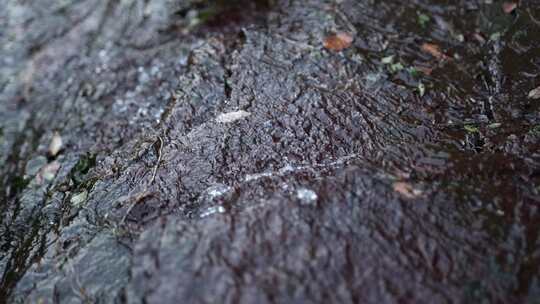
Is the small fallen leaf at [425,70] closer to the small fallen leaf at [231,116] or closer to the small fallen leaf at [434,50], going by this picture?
the small fallen leaf at [434,50]

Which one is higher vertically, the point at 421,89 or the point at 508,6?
the point at 508,6

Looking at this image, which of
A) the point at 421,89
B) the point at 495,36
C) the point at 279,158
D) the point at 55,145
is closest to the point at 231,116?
the point at 279,158

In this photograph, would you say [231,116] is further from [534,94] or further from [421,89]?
[534,94]

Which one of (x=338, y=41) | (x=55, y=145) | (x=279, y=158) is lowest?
(x=55, y=145)

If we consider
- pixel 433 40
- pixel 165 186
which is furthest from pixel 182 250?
pixel 433 40

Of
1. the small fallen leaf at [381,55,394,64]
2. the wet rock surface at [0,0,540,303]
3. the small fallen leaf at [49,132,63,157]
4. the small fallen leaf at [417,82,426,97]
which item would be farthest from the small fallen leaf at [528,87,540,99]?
the small fallen leaf at [49,132,63,157]

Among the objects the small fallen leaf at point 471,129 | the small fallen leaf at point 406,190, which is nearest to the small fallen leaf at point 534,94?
the small fallen leaf at point 471,129
